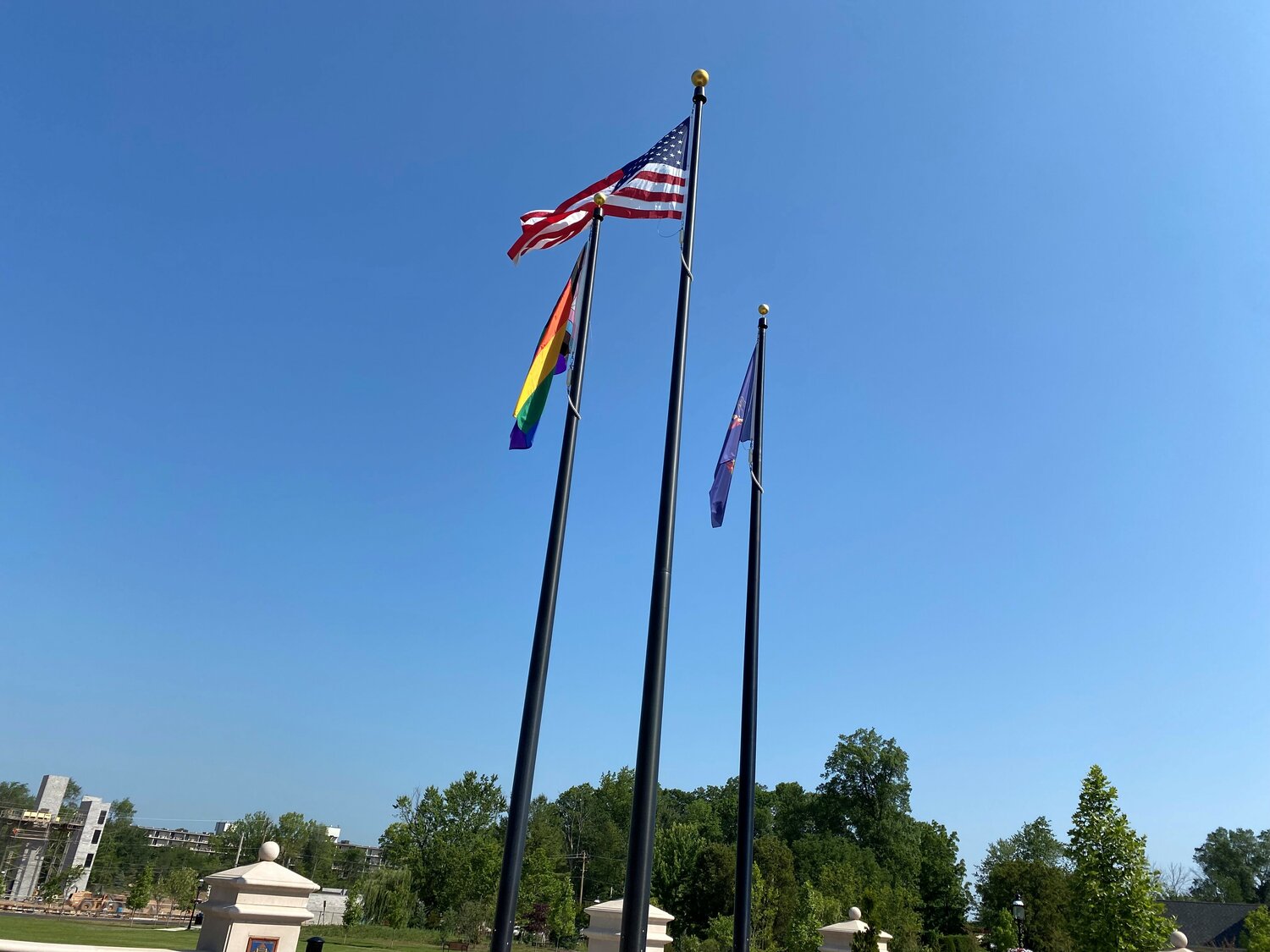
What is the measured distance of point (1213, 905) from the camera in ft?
193

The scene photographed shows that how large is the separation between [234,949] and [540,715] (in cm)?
409

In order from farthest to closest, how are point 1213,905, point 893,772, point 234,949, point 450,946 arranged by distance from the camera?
point 893,772
point 1213,905
point 450,946
point 234,949

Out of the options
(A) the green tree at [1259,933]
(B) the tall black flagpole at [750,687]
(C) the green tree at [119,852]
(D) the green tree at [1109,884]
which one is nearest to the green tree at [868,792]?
(A) the green tree at [1259,933]

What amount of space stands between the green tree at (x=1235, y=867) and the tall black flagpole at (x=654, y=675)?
10774cm

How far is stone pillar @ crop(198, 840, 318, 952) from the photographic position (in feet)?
27.0

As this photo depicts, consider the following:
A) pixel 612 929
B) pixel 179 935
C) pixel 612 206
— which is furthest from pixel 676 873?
pixel 612 206

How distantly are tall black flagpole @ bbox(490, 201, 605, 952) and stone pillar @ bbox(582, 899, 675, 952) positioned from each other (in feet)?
7.32

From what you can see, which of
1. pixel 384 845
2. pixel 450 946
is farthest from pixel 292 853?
pixel 450 946

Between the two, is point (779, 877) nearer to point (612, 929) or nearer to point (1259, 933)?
point (1259, 933)

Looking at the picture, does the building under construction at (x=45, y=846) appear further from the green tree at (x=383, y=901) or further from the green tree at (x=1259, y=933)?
the green tree at (x=1259, y=933)

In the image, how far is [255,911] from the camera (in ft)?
27.0

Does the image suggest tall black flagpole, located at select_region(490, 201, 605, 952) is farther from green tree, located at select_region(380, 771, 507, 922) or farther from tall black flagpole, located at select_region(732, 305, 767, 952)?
green tree, located at select_region(380, 771, 507, 922)

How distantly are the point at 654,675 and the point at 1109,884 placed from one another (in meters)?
17.8

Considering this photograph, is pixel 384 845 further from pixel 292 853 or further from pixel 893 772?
pixel 893 772
